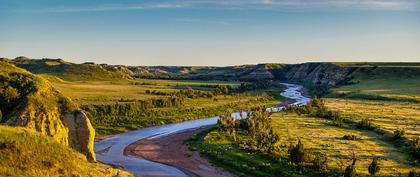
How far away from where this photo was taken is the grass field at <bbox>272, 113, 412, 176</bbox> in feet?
176

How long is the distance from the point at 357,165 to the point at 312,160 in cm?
502

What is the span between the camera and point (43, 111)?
47.1 metres

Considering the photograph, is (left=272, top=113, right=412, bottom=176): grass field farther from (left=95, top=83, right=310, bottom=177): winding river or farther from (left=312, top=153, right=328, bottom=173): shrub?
(left=95, top=83, right=310, bottom=177): winding river

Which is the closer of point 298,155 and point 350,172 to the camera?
point 350,172

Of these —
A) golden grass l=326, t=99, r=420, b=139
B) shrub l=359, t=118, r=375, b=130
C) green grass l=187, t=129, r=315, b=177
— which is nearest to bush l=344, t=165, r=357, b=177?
green grass l=187, t=129, r=315, b=177

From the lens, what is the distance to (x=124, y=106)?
104 m

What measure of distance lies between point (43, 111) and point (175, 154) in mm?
23830

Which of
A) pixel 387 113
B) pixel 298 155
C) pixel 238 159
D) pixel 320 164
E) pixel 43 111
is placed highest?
pixel 43 111

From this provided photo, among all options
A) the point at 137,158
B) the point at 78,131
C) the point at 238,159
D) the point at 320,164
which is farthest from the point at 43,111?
the point at 320,164

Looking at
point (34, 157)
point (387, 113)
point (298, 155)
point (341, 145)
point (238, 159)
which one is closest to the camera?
point (34, 157)

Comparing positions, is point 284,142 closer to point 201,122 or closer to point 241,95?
point 201,122

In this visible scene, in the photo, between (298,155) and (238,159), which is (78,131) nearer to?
(238,159)

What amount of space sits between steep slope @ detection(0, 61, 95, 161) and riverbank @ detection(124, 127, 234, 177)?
13.1 meters

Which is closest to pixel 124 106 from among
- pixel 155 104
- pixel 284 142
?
pixel 155 104
